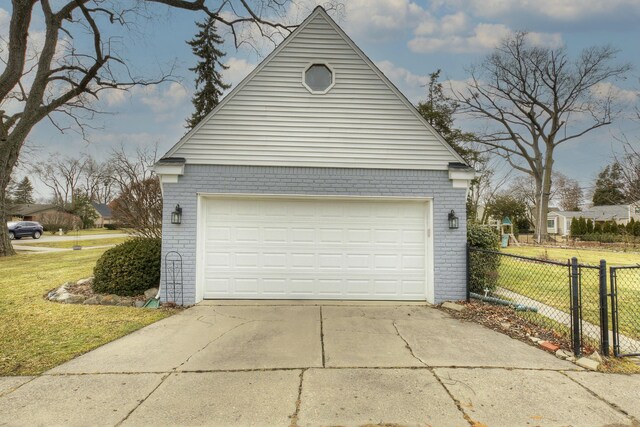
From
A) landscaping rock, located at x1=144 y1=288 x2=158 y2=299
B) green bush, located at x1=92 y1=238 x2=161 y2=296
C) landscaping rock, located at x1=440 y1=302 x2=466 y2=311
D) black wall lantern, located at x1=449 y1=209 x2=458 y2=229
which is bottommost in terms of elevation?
landscaping rock, located at x1=440 y1=302 x2=466 y2=311

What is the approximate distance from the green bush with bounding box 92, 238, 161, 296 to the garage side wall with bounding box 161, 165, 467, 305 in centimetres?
83

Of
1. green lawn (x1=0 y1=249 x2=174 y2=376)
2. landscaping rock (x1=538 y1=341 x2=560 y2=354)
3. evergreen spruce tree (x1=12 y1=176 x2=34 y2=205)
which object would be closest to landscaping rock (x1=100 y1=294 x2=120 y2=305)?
green lawn (x1=0 y1=249 x2=174 y2=376)

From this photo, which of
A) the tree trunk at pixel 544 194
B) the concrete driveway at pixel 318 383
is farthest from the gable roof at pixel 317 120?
the tree trunk at pixel 544 194

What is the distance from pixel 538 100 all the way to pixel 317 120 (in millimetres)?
31290

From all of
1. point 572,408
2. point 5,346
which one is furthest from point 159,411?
point 572,408

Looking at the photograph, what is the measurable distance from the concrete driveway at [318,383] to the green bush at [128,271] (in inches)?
86.7

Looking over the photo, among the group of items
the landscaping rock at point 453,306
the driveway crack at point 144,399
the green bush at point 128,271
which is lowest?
the driveway crack at point 144,399

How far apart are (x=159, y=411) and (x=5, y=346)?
3420 millimetres

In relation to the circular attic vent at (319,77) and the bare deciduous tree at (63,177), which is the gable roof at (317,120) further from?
the bare deciduous tree at (63,177)

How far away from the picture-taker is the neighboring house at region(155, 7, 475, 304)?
6.99 metres

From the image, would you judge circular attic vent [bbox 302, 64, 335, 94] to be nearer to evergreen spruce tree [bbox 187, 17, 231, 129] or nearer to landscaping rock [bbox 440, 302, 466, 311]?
landscaping rock [bbox 440, 302, 466, 311]

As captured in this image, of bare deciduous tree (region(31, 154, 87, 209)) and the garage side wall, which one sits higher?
bare deciduous tree (region(31, 154, 87, 209))

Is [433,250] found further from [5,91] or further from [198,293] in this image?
Answer: [5,91]

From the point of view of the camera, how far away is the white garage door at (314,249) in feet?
23.7
